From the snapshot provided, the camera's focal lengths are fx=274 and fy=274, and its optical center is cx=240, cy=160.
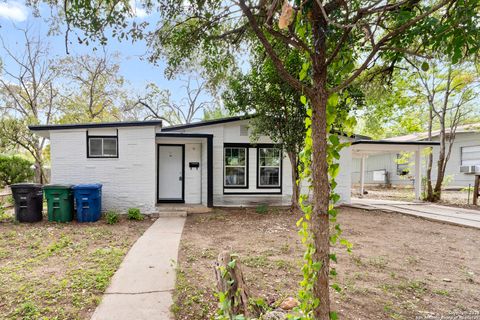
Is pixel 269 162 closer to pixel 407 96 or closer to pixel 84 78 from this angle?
pixel 407 96

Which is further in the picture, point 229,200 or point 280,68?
point 229,200

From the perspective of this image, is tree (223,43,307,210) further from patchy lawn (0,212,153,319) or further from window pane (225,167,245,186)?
patchy lawn (0,212,153,319)

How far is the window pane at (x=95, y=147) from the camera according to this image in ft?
27.5

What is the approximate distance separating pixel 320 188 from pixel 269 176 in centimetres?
849

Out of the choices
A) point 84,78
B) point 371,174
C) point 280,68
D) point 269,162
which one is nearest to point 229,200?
point 269,162

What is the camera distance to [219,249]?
5215mm

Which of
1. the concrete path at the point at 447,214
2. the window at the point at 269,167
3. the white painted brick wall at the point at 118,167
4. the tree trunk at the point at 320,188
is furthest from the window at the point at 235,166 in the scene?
the tree trunk at the point at 320,188

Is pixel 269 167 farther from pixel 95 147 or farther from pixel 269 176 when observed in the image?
pixel 95 147

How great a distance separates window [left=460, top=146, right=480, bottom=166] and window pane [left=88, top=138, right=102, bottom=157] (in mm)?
18817

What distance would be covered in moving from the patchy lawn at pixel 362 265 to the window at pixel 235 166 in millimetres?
2266

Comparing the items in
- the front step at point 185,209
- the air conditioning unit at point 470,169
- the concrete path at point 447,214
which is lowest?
the concrete path at point 447,214

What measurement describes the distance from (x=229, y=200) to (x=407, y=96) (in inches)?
405

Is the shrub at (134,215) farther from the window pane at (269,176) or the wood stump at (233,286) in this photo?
the wood stump at (233,286)

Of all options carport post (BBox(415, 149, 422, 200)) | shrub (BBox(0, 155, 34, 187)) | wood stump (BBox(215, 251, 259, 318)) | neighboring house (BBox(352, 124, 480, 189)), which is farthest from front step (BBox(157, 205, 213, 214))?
neighboring house (BBox(352, 124, 480, 189))
